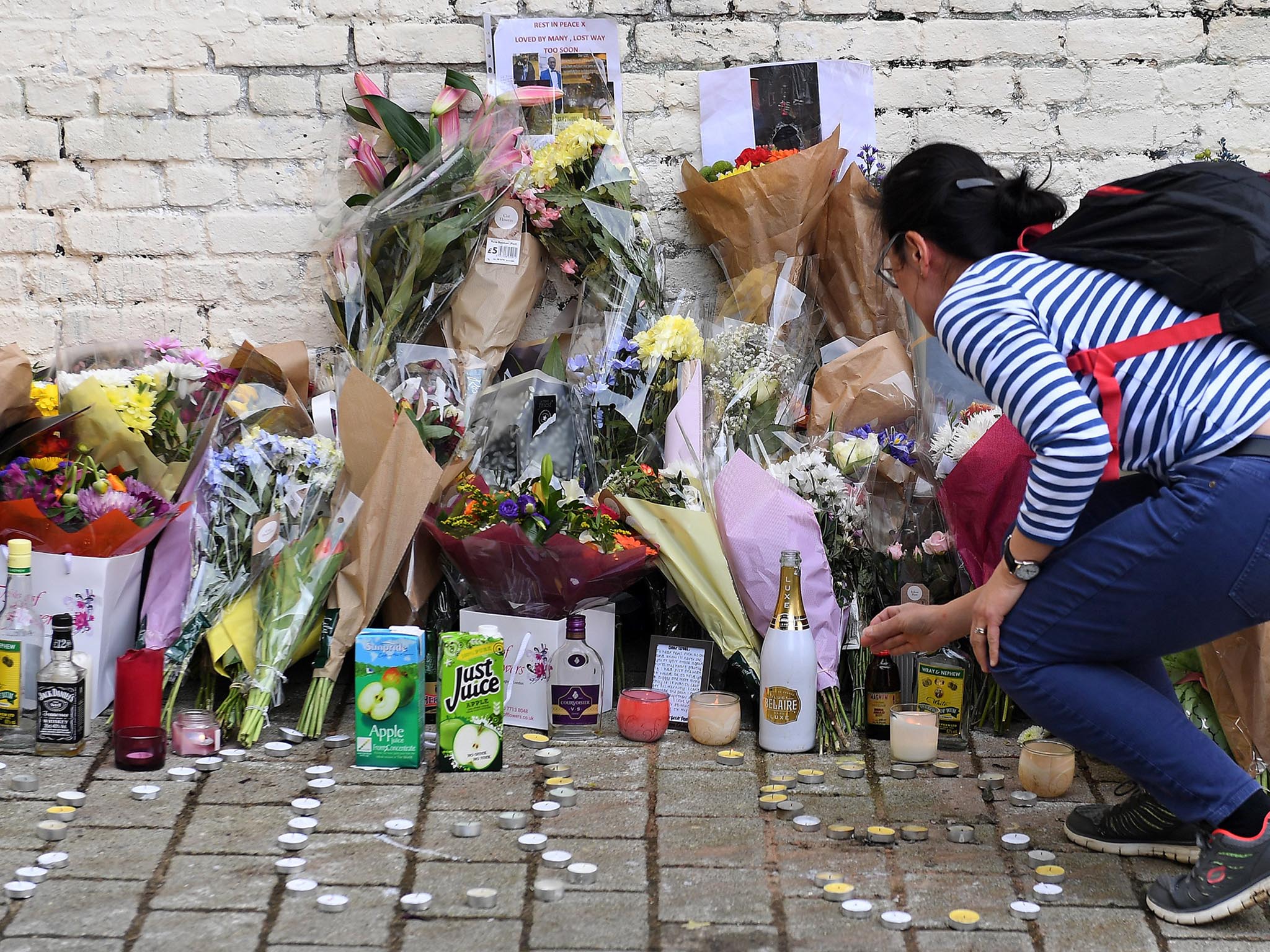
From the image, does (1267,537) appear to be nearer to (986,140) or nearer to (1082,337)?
(1082,337)

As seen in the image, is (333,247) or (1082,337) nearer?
(1082,337)

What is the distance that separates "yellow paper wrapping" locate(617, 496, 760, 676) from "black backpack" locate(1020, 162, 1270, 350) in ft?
3.57

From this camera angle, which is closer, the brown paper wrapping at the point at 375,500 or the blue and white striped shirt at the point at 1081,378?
the blue and white striped shirt at the point at 1081,378

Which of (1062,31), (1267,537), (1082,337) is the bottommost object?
(1267,537)

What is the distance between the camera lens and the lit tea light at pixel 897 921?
200 centimetres

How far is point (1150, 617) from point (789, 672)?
92 cm

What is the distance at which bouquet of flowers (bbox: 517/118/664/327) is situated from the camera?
3.46 meters

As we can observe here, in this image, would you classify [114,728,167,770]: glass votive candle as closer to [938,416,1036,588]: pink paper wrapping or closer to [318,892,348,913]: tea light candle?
[318,892,348,913]: tea light candle

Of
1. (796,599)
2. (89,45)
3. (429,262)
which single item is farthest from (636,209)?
(89,45)

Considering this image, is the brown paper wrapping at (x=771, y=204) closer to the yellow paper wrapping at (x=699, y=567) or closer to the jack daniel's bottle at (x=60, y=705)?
the yellow paper wrapping at (x=699, y=567)

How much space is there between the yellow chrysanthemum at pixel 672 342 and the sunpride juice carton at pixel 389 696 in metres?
0.92

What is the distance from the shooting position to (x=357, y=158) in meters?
3.57

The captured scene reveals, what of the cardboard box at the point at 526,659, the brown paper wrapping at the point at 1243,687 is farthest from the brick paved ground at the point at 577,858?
the brown paper wrapping at the point at 1243,687

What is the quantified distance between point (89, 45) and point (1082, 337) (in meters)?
2.98
